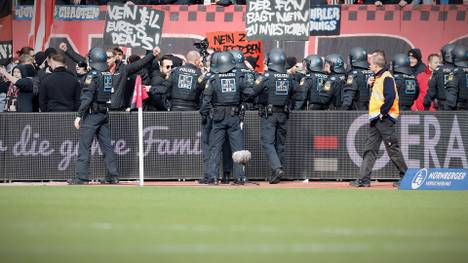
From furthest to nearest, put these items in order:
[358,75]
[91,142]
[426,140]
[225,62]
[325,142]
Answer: [358,75]
[325,142]
[426,140]
[91,142]
[225,62]

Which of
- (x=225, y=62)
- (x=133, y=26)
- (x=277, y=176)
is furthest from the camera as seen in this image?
(x=133, y=26)

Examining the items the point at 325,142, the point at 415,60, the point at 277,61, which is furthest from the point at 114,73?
the point at 415,60

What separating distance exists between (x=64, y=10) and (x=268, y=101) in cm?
698

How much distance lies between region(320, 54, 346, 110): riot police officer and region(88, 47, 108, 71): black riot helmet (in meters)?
4.82

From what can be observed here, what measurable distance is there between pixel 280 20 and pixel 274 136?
277 cm

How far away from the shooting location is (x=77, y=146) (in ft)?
71.5

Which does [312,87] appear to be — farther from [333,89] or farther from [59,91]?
[59,91]

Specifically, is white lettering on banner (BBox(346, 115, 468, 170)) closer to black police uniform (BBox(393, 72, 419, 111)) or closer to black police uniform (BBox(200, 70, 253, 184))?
black police uniform (BBox(393, 72, 419, 111))

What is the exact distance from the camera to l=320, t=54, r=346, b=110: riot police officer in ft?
75.9

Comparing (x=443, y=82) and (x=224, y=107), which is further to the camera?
(x=443, y=82)

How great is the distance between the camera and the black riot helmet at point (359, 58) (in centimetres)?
2247

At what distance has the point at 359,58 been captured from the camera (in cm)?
2248

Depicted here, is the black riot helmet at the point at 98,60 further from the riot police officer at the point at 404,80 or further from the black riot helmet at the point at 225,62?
the riot police officer at the point at 404,80

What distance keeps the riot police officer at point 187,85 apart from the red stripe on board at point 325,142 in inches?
96.2
